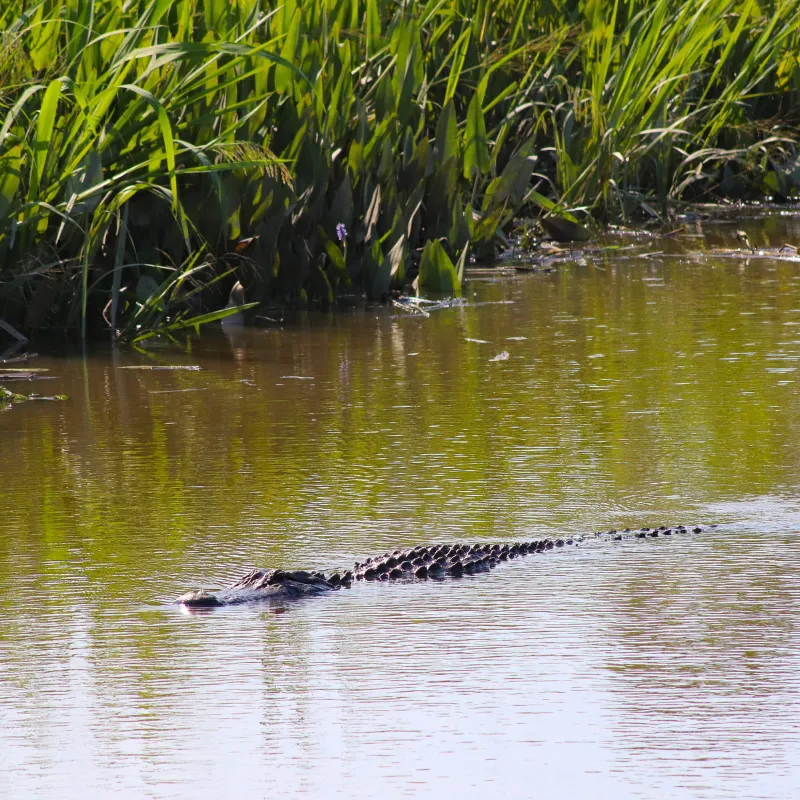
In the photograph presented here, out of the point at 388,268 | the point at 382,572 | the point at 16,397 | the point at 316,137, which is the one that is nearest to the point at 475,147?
the point at 388,268

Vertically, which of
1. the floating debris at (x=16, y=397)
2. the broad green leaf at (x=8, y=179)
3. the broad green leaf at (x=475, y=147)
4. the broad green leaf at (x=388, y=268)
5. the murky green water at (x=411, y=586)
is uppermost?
the broad green leaf at (x=475, y=147)

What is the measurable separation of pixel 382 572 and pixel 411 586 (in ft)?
0.20

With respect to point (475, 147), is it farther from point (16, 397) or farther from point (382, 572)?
point (382, 572)

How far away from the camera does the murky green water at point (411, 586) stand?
206cm

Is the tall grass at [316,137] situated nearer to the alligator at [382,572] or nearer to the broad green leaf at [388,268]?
the broad green leaf at [388,268]

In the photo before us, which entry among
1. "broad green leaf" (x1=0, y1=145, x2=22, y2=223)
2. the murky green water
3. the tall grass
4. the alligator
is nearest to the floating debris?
the murky green water

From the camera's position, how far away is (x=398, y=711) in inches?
87.3

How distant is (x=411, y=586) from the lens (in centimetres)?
284

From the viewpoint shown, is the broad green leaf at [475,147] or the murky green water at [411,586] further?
the broad green leaf at [475,147]

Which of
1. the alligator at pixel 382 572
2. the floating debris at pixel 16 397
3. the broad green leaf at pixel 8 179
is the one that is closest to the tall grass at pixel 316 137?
the broad green leaf at pixel 8 179

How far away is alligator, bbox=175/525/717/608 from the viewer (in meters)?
2.76

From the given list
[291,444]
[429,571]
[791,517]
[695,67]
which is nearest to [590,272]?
[695,67]

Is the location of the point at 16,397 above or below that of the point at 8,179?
below

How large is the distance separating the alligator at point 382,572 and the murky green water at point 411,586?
3 centimetres
